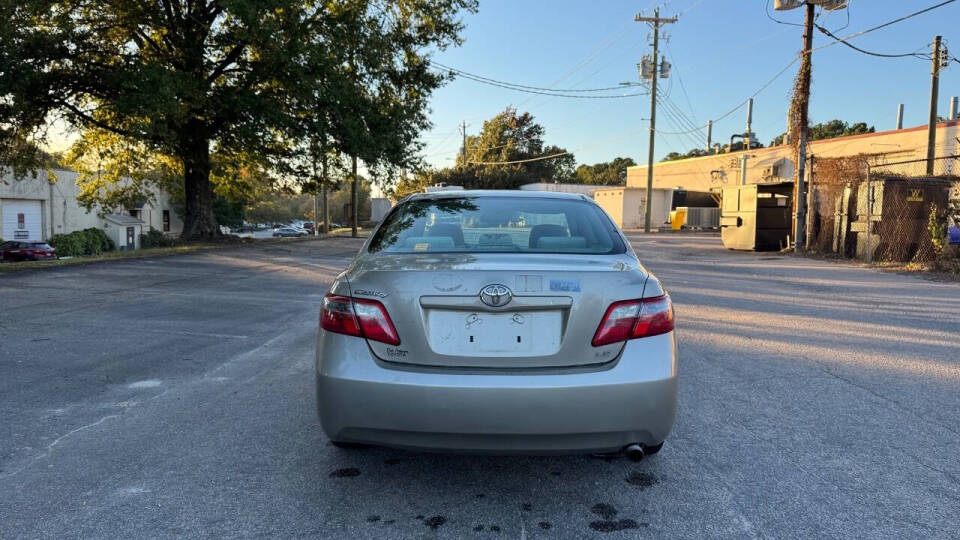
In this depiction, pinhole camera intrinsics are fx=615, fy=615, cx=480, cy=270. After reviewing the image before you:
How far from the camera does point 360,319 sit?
9.26ft

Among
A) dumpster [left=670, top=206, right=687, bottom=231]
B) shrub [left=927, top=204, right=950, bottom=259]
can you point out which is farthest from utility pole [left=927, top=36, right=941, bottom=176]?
dumpster [left=670, top=206, right=687, bottom=231]

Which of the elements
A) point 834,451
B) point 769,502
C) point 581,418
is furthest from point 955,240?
point 581,418

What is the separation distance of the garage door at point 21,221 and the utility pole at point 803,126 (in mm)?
38334

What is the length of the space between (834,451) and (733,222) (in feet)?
57.3

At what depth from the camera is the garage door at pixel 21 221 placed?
33.8 metres

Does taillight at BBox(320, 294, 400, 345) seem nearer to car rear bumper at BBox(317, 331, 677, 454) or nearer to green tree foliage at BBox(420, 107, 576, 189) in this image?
car rear bumper at BBox(317, 331, 677, 454)

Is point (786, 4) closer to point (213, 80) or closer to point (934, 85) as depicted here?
point (934, 85)

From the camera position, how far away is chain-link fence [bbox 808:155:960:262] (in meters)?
13.6

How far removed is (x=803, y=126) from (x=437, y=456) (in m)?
17.2

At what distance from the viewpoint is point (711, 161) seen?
167 feet

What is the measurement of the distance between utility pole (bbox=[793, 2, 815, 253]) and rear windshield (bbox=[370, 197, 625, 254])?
597 inches

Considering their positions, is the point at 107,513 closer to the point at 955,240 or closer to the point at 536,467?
the point at 536,467

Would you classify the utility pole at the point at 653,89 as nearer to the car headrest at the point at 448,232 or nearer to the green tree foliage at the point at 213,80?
the green tree foliage at the point at 213,80

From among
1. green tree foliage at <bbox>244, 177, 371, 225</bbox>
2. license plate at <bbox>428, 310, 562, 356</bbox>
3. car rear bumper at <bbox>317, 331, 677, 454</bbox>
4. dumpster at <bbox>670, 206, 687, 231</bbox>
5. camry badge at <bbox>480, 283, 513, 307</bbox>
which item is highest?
green tree foliage at <bbox>244, 177, 371, 225</bbox>
